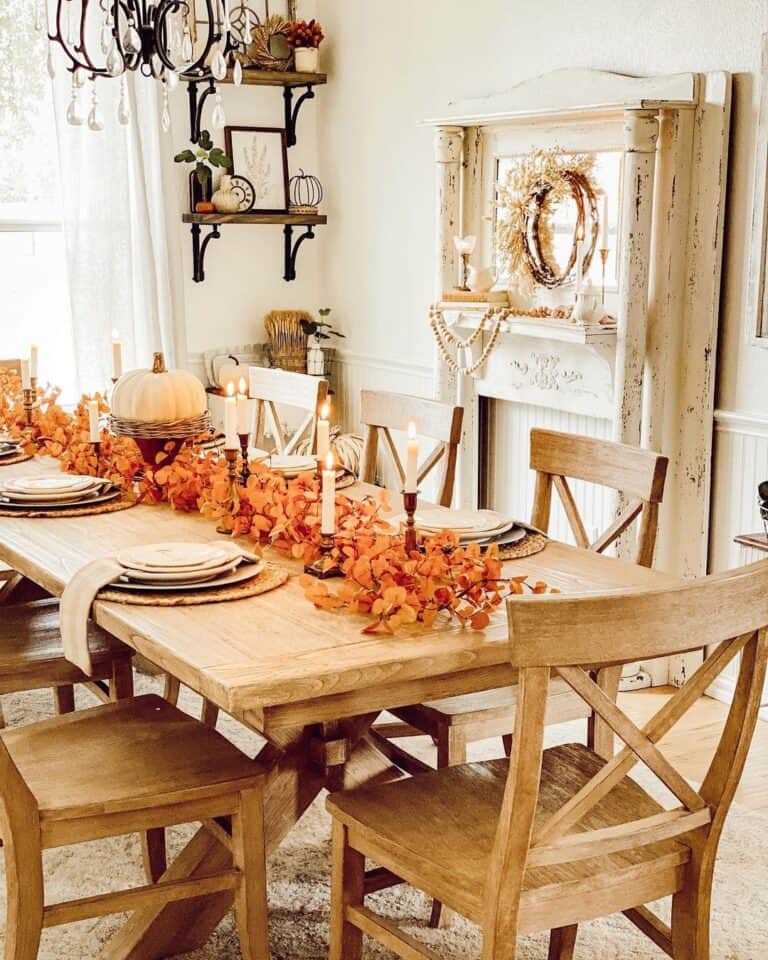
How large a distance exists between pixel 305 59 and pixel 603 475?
3032 mm

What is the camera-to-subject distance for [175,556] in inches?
84.5

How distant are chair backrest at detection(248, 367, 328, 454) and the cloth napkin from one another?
4.59 ft

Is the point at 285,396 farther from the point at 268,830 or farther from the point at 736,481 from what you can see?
the point at 268,830

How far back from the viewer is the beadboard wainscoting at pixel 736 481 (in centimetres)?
341

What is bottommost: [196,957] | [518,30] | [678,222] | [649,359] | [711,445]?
[196,957]

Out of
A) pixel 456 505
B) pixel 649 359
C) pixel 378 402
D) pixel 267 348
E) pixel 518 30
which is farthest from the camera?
pixel 267 348

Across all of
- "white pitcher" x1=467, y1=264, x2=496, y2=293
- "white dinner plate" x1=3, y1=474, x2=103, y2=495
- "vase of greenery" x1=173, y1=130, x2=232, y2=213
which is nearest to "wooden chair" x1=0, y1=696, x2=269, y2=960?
"white dinner plate" x1=3, y1=474, x2=103, y2=495

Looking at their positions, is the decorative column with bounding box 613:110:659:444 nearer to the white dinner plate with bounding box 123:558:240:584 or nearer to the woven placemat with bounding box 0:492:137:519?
the woven placemat with bounding box 0:492:137:519

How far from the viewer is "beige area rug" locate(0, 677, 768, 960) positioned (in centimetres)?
236

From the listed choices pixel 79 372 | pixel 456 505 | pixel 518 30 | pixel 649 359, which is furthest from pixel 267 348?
pixel 649 359

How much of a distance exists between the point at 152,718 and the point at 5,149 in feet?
10.3

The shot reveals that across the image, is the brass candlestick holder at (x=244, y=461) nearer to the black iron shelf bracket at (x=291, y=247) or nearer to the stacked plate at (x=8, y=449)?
the stacked plate at (x=8, y=449)

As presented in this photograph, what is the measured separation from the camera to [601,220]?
382 centimetres

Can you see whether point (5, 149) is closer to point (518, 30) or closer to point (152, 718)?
point (518, 30)
